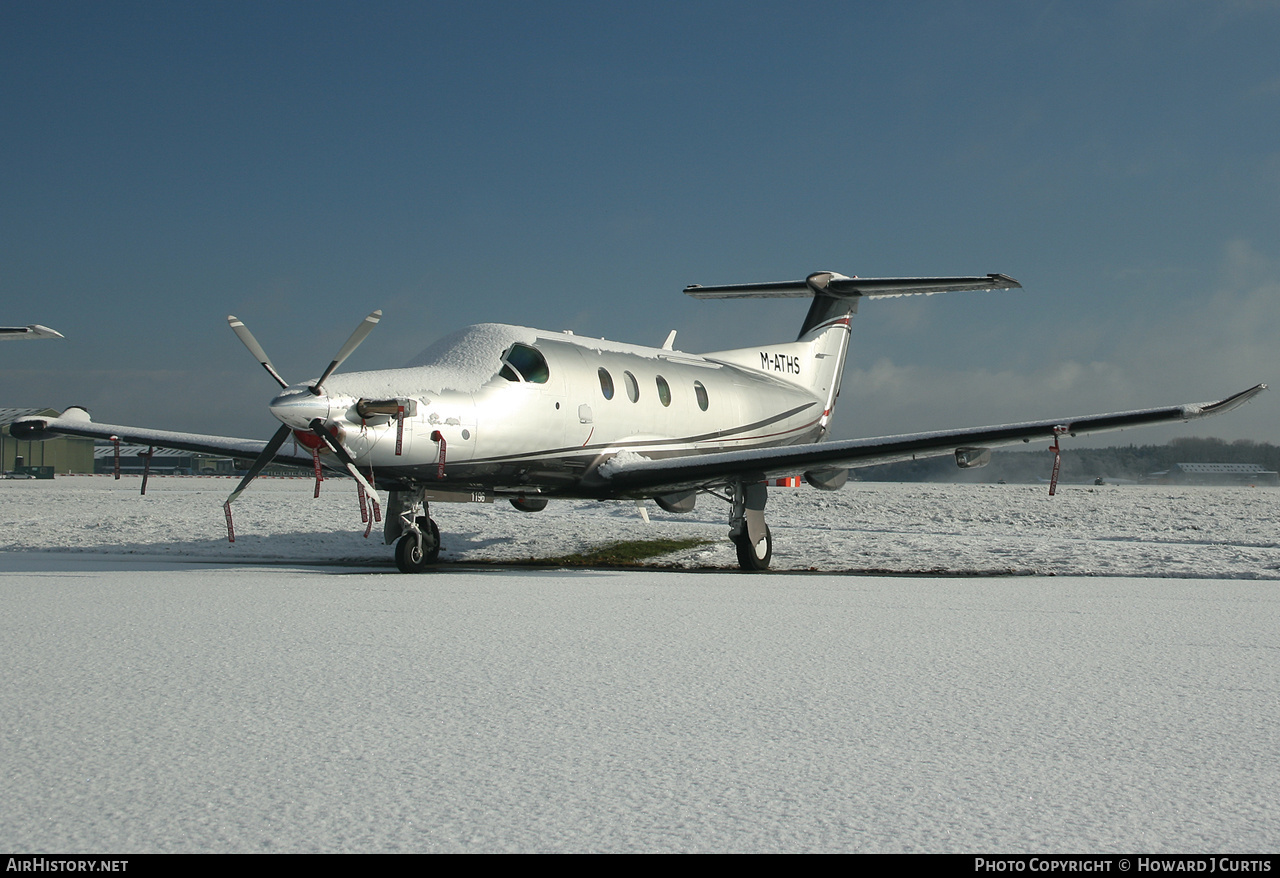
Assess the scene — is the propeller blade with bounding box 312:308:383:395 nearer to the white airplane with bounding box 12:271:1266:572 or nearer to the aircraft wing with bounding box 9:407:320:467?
the white airplane with bounding box 12:271:1266:572

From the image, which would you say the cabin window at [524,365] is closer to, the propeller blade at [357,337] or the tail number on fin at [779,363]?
the propeller blade at [357,337]

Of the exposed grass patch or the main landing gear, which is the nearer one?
the main landing gear

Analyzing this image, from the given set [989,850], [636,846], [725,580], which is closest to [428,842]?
[636,846]

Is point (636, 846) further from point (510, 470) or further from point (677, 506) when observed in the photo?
point (677, 506)

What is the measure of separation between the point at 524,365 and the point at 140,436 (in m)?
6.62

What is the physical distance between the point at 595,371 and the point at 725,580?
14.3ft

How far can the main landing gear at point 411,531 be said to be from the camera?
11.4m

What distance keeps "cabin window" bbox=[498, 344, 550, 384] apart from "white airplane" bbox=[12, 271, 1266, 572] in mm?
19

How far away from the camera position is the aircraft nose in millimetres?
9484

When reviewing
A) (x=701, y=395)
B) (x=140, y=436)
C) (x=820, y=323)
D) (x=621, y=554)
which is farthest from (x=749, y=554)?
(x=140, y=436)

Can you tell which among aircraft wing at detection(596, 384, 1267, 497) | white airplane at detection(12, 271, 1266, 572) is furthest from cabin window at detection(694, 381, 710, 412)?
aircraft wing at detection(596, 384, 1267, 497)

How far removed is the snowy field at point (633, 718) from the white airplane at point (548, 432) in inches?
84.6

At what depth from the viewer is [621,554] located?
1430 centimetres

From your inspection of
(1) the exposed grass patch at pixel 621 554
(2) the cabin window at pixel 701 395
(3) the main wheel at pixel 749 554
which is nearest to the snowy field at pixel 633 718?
(3) the main wheel at pixel 749 554
